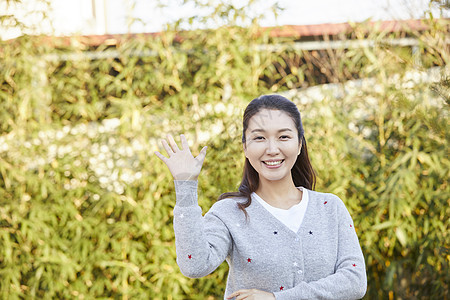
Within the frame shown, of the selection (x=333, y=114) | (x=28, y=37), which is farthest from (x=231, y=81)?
(x=28, y=37)

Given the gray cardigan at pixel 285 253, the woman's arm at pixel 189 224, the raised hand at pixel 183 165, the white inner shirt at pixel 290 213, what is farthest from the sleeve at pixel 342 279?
the raised hand at pixel 183 165

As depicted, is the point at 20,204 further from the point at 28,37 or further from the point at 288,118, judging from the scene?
the point at 288,118

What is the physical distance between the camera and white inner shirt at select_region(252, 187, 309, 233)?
146 centimetres

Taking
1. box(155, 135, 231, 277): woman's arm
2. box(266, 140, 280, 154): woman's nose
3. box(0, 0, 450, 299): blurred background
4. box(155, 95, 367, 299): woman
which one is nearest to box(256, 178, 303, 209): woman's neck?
box(155, 95, 367, 299): woman

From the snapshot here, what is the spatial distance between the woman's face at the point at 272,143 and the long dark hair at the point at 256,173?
0.02 meters

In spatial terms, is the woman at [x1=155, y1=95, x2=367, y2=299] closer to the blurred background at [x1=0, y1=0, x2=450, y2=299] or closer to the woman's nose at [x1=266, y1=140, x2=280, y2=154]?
the woman's nose at [x1=266, y1=140, x2=280, y2=154]

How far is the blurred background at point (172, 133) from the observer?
3.17 meters

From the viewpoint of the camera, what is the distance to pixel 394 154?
3.28m

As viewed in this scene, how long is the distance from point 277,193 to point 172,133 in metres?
1.90

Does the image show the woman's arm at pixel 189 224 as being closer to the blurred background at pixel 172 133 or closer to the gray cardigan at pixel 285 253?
the gray cardigan at pixel 285 253

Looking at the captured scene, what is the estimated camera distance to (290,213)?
1.49m

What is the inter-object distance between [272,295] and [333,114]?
6.75ft

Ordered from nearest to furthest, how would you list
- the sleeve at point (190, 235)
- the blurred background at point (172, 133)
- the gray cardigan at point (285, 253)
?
the sleeve at point (190, 235)
the gray cardigan at point (285, 253)
the blurred background at point (172, 133)

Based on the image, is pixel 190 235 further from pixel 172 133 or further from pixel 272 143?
pixel 172 133
